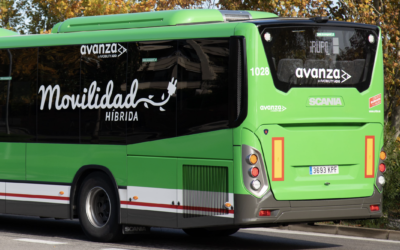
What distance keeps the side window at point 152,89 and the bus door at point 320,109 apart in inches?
53.5

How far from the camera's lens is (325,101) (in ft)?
30.2

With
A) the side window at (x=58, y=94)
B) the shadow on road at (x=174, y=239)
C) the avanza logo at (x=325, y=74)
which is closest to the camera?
the avanza logo at (x=325, y=74)

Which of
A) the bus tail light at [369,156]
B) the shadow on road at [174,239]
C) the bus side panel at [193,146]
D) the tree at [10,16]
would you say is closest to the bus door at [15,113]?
the shadow on road at [174,239]

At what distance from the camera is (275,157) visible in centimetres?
891

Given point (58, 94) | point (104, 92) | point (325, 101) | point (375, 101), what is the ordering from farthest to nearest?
point (58, 94) < point (104, 92) < point (375, 101) < point (325, 101)

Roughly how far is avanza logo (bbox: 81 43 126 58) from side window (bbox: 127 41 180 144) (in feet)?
0.73

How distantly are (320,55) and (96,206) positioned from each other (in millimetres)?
4043

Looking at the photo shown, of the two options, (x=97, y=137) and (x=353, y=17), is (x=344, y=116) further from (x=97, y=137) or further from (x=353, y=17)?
(x=353, y=17)

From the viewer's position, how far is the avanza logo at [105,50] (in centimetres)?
1031

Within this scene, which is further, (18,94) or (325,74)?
(18,94)

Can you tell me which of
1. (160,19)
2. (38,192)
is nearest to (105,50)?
(160,19)

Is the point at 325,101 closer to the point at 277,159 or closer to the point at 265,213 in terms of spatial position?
the point at 277,159

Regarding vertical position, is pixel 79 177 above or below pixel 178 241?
above

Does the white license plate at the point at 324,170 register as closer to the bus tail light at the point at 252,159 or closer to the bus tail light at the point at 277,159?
the bus tail light at the point at 277,159
